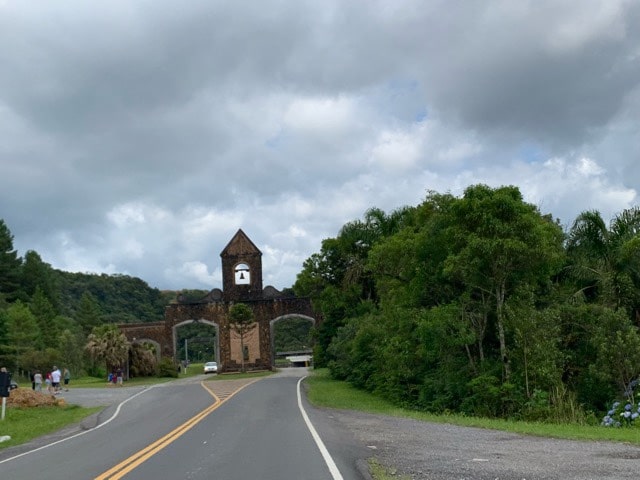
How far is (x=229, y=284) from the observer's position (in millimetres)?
64250

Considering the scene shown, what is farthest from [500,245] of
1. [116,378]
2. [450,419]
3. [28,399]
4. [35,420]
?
[116,378]

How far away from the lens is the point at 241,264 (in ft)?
212

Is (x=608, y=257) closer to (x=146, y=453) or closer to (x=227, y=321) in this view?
(x=146, y=453)

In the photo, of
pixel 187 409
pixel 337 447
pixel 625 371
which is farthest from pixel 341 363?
pixel 337 447

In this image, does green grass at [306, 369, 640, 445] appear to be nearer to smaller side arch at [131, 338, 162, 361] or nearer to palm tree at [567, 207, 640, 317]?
palm tree at [567, 207, 640, 317]

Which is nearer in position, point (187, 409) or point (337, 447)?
point (337, 447)

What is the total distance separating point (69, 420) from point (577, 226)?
19.8 metres

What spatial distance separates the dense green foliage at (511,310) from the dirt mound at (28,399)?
14.1 metres

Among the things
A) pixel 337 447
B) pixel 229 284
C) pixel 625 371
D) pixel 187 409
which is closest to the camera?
pixel 337 447

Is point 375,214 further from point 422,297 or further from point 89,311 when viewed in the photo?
point 89,311

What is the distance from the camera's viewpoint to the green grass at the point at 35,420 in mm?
18853

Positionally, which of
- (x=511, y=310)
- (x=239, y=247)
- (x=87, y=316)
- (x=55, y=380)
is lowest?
(x=55, y=380)

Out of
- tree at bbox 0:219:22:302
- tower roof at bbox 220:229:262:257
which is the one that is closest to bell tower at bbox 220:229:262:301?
tower roof at bbox 220:229:262:257

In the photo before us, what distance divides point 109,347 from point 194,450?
46.4 metres
